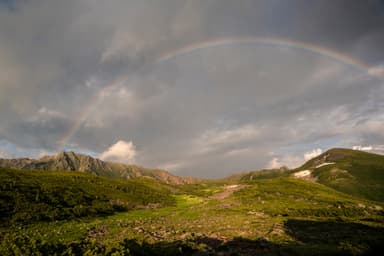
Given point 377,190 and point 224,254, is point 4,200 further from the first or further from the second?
point 377,190

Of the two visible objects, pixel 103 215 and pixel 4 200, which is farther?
pixel 103 215

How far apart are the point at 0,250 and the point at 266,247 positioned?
1918 centimetres

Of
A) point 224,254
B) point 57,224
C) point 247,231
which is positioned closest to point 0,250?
point 224,254

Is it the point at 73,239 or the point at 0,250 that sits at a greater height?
the point at 0,250

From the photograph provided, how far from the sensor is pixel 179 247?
17.5 metres

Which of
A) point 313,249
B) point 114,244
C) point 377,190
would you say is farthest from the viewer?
point 377,190

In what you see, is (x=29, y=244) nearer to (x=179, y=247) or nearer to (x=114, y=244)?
(x=114, y=244)

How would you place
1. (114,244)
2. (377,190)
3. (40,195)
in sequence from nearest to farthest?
1. (114,244)
2. (40,195)
3. (377,190)

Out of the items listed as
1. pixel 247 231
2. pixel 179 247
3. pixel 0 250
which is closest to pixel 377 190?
pixel 247 231

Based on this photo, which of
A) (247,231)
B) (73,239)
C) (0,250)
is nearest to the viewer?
(0,250)

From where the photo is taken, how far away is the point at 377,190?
171875 millimetres

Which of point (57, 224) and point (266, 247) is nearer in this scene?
point (266, 247)

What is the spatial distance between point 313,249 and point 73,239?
839 inches

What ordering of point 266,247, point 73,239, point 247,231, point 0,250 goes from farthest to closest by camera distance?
point 247,231
point 73,239
point 266,247
point 0,250
